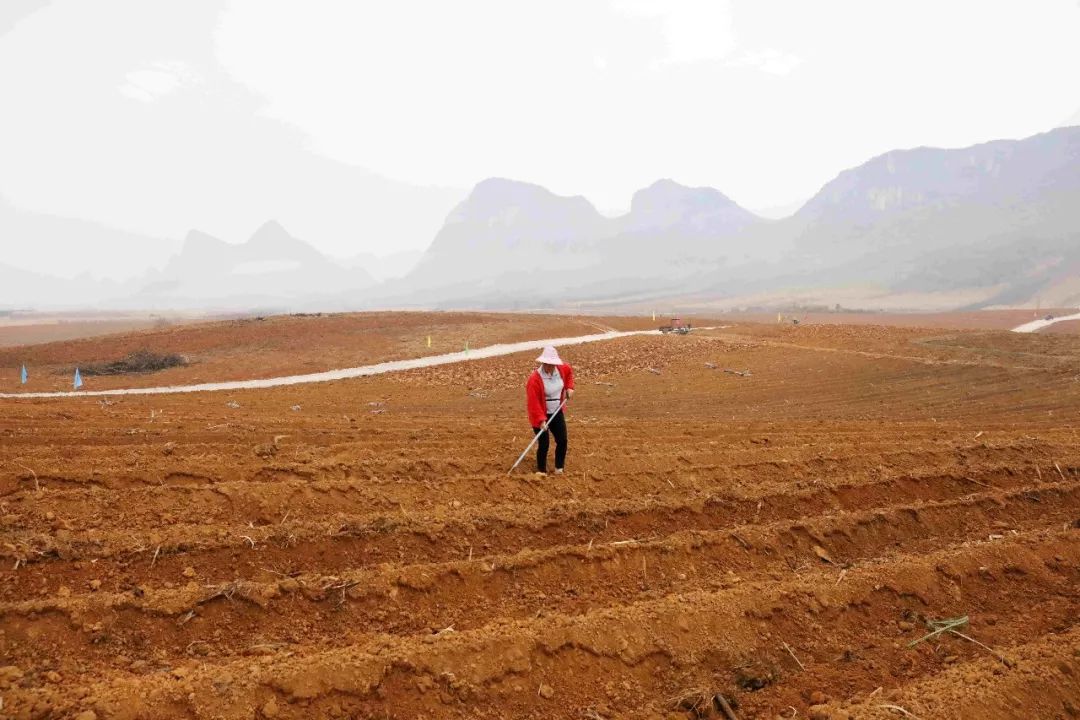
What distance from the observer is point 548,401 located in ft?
28.6

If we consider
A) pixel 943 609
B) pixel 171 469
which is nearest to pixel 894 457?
pixel 943 609

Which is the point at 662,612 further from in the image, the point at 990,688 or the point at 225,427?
the point at 225,427

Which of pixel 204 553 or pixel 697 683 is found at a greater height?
pixel 204 553

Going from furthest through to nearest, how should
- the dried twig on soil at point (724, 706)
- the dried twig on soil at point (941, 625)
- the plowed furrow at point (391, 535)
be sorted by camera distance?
the plowed furrow at point (391, 535) < the dried twig on soil at point (941, 625) < the dried twig on soil at point (724, 706)

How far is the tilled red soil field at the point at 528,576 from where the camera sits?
179 inches

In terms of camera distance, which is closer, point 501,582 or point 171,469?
point 501,582

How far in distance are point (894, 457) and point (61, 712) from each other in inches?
391

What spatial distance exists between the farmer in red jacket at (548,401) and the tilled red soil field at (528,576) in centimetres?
45

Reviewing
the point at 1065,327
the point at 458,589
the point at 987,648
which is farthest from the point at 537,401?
the point at 1065,327

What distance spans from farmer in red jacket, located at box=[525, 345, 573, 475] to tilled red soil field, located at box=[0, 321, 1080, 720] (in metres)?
0.45

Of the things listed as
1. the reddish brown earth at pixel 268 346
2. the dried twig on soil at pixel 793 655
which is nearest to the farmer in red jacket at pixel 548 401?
the dried twig on soil at pixel 793 655

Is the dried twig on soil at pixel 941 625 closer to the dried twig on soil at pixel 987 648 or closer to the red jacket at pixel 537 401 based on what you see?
the dried twig on soil at pixel 987 648

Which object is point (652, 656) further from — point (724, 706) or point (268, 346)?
point (268, 346)

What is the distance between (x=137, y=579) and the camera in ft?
18.2
